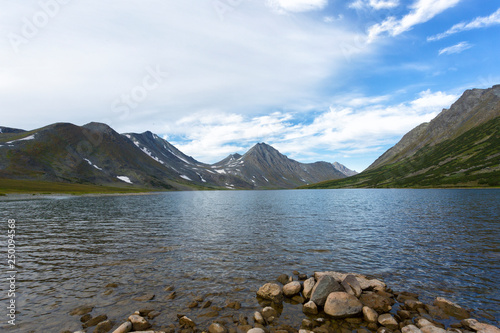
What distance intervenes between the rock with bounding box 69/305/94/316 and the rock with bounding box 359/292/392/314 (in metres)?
17.4

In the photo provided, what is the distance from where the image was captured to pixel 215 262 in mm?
24406

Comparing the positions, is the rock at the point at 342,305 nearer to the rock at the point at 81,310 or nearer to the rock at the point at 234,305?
the rock at the point at 234,305

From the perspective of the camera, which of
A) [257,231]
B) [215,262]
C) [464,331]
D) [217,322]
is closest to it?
[464,331]

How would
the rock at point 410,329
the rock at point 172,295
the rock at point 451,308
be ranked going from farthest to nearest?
the rock at point 172,295 → the rock at point 451,308 → the rock at point 410,329

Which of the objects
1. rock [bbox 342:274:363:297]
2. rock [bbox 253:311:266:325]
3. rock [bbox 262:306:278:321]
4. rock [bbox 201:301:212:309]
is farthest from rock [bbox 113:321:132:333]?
rock [bbox 342:274:363:297]

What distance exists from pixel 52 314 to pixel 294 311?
1458 cm

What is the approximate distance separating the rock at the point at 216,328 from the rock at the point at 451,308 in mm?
13437

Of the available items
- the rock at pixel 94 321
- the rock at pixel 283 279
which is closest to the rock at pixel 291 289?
the rock at pixel 283 279

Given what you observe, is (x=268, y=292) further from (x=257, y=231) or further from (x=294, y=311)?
(x=257, y=231)

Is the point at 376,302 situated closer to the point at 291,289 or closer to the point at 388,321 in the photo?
the point at 388,321

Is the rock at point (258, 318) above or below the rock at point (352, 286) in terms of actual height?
below

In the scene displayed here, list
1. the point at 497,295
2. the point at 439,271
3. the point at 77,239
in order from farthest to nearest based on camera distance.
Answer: the point at 77,239 → the point at 439,271 → the point at 497,295

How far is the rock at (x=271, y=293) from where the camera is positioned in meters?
16.4

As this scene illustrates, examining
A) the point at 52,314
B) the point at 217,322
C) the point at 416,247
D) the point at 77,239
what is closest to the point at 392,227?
the point at 416,247
